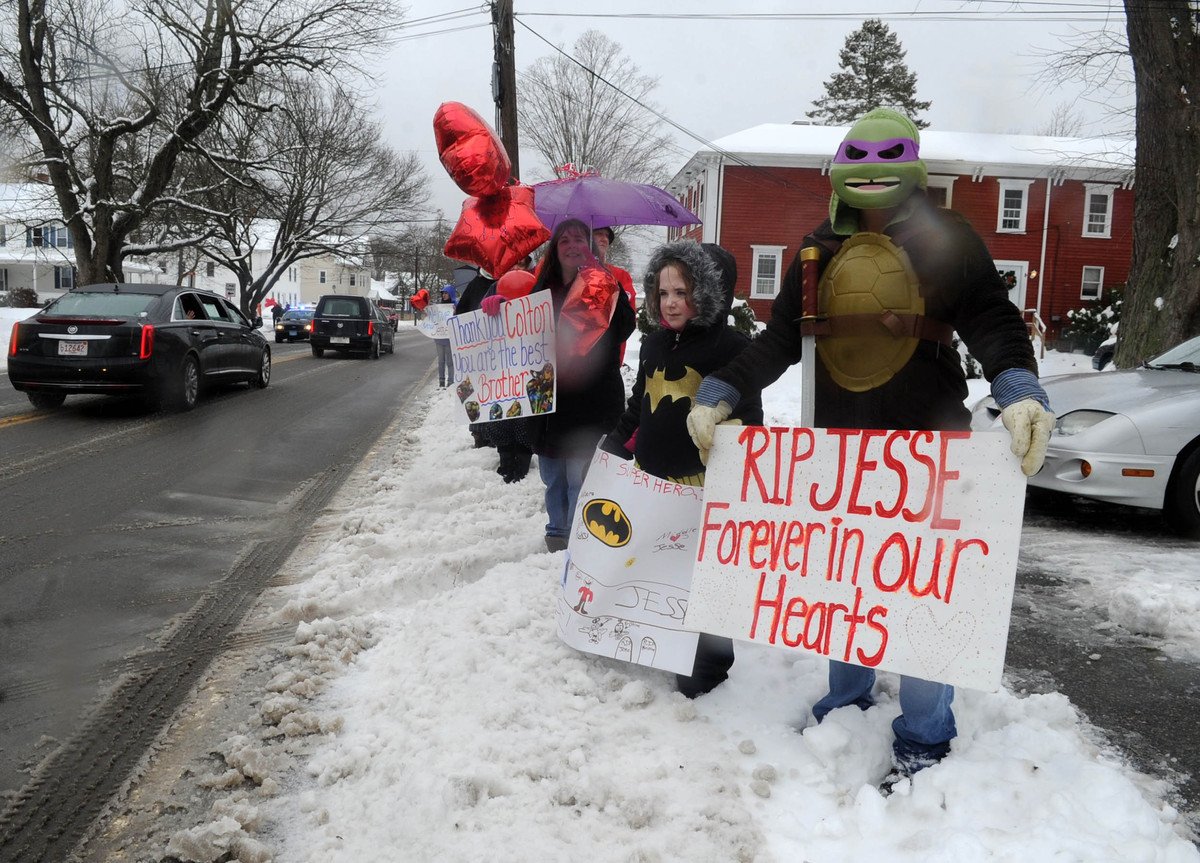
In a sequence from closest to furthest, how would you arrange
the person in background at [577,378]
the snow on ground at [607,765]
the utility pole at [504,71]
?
1. the snow on ground at [607,765]
2. the person in background at [577,378]
3. the utility pole at [504,71]

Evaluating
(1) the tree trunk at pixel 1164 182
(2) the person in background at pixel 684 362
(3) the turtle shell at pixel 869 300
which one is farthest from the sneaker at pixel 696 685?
(1) the tree trunk at pixel 1164 182

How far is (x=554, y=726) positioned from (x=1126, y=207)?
114 feet

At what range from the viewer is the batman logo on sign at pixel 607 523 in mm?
3135

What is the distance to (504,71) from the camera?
13.0 metres

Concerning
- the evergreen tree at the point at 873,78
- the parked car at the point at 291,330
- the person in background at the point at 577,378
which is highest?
the evergreen tree at the point at 873,78

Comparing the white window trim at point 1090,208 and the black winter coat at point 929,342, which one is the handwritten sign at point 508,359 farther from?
the white window trim at point 1090,208

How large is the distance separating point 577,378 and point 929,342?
2170 millimetres

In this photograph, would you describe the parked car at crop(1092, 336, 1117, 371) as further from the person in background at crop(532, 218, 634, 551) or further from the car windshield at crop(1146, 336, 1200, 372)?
the person in background at crop(532, 218, 634, 551)

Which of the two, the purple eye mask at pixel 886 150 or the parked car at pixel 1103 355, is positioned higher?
the purple eye mask at pixel 886 150

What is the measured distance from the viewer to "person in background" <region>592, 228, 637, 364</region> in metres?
4.45

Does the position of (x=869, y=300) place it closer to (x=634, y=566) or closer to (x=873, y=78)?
(x=634, y=566)

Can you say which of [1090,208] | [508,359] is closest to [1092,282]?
[1090,208]

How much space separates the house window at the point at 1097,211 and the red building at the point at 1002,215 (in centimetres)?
4

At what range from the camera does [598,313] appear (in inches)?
162
